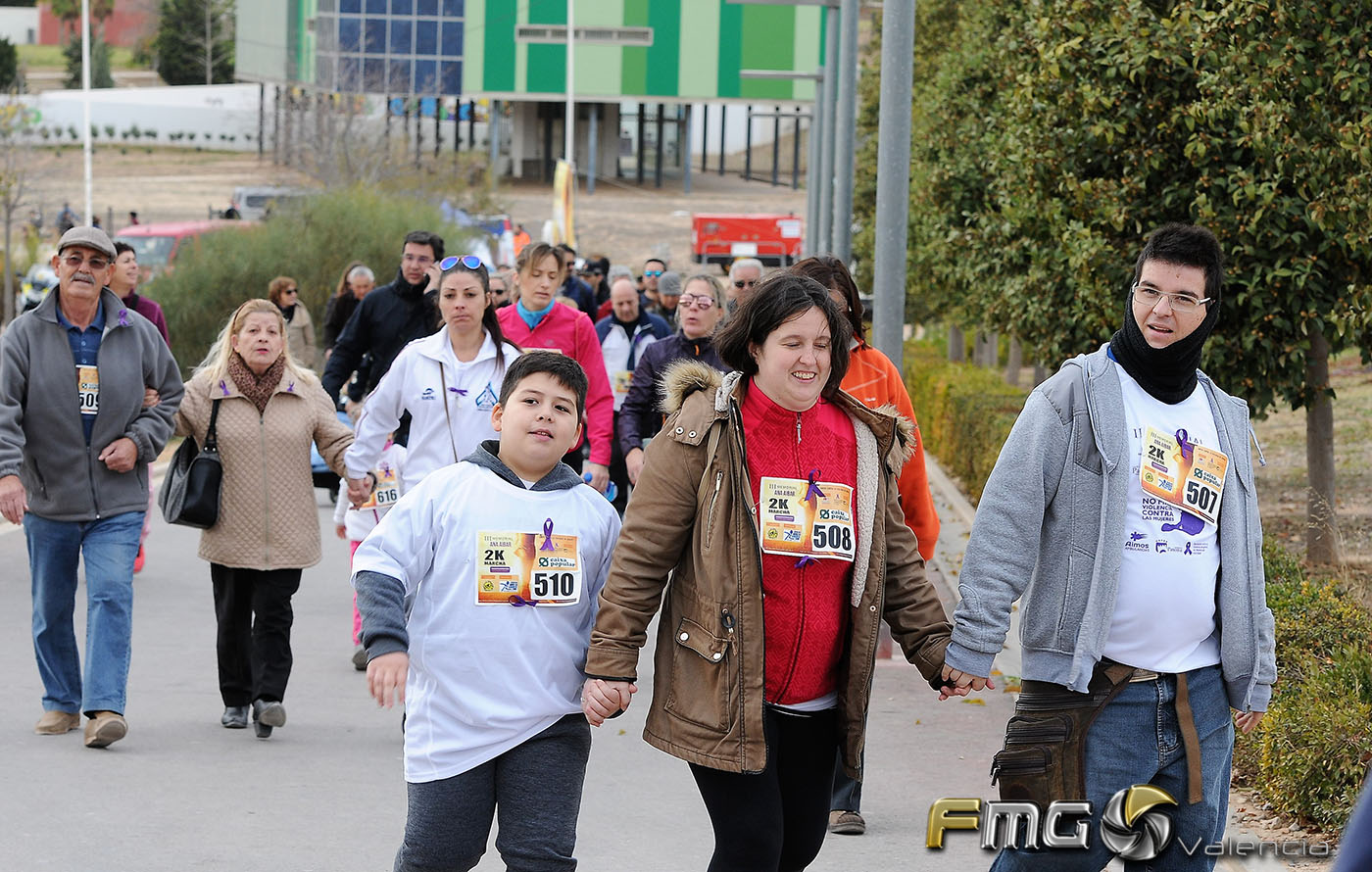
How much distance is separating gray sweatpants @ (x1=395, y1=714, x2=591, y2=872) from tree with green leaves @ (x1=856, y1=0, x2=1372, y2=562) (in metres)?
6.68

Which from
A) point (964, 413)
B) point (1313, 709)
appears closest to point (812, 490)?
point (1313, 709)

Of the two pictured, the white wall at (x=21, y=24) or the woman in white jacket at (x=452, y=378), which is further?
the white wall at (x=21, y=24)

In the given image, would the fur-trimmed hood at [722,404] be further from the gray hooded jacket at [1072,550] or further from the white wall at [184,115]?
the white wall at [184,115]

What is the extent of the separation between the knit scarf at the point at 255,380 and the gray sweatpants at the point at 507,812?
144 inches

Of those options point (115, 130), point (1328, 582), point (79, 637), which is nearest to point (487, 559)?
point (1328, 582)

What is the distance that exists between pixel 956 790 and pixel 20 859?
3498 mm

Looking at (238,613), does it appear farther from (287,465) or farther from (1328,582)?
(1328,582)

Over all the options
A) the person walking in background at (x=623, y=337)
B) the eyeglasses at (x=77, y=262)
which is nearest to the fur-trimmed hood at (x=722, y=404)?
the eyeglasses at (x=77, y=262)

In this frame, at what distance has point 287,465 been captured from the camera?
7.62m

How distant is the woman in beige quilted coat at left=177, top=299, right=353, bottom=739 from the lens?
295 inches

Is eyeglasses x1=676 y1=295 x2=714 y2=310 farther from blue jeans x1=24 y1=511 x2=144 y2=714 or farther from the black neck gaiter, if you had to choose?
the black neck gaiter

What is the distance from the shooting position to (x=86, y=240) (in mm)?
7180

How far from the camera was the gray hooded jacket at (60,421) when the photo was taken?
7.20 metres

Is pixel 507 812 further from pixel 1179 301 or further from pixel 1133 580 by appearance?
pixel 1179 301
